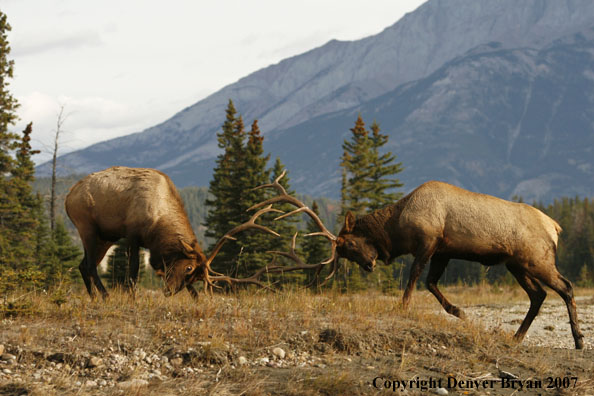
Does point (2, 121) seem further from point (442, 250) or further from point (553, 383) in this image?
point (553, 383)

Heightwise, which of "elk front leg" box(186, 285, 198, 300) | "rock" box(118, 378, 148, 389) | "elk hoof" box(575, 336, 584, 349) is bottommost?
"elk hoof" box(575, 336, 584, 349)

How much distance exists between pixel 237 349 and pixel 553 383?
3711 mm

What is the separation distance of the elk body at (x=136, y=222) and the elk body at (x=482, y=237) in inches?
146

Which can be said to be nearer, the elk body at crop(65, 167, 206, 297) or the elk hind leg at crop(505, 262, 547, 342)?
the elk hind leg at crop(505, 262, 547, 342)

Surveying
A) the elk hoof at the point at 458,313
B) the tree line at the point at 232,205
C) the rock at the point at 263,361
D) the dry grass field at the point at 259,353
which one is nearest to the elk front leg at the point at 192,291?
the dry grass field at the point at 259,353

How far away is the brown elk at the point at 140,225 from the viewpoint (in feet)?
35.4

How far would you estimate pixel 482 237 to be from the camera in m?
9.73

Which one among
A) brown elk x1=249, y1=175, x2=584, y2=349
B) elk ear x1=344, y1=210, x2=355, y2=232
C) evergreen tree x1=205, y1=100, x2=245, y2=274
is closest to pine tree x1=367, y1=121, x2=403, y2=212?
evergreen tree x1=205, y1=100, x2=245, y2=274

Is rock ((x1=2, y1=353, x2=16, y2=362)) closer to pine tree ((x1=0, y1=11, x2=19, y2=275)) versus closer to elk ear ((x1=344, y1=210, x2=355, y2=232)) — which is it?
elk ear ((x1=344, y1=210, x2=355, y2=232))

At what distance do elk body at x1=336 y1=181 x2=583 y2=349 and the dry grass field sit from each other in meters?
0.86

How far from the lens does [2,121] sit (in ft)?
112

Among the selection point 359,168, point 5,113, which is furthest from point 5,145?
point 359,168

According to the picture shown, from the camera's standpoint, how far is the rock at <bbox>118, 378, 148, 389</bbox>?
621cm

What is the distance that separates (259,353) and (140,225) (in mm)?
4248
